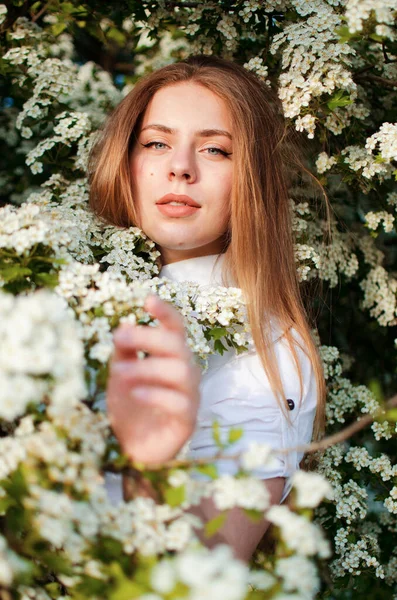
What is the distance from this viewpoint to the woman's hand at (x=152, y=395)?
148cm

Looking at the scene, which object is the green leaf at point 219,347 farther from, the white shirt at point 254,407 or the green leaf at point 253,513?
the green leaf at point 253,513

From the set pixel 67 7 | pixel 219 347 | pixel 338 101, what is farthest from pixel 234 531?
pixel 67 7

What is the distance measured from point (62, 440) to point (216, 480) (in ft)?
1.07

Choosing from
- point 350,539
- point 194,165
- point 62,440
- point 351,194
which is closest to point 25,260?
point 62,440

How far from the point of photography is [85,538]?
1.33m

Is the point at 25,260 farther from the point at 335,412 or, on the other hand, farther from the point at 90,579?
the point at 335,412

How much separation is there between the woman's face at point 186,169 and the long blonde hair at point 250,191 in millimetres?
50

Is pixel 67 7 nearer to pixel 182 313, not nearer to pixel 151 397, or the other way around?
pixel 182 313

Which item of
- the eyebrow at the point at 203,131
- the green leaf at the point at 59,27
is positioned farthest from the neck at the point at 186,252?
the green leaf at the point at 59,27

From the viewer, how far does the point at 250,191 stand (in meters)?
2.70

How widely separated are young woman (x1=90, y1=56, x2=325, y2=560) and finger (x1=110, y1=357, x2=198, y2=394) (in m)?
0.56

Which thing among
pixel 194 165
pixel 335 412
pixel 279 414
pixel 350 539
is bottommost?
pixel 350 539

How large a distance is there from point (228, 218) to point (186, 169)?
1.02 feet

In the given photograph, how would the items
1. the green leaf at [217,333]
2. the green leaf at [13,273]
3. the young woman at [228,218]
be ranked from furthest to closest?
the young woman at [228,218] < the green leaf at [217,333] < the green leaf at [13,273]
